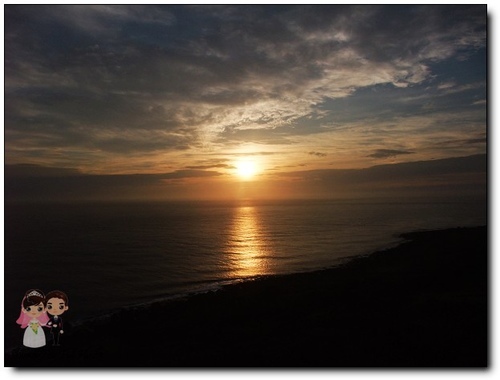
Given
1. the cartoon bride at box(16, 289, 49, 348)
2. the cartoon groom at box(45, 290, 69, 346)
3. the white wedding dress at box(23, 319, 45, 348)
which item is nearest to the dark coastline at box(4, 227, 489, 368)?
the white wedding dress at box(23, 319, 45, 348)

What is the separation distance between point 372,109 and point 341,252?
17.2m

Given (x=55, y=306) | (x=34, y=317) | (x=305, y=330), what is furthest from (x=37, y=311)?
(x=305, y=330)

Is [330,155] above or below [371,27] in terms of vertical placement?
below

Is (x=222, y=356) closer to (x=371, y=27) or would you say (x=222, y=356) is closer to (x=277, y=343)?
(x=277, y=343)

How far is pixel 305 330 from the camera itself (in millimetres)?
8266

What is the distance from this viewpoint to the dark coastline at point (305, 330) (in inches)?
262

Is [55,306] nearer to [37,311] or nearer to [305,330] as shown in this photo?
[37,311]

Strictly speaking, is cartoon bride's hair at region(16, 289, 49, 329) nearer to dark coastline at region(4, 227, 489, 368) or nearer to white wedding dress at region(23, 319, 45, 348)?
white wedding dress at region(23, 319, 45, 348)

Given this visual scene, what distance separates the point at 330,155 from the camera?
1091cm

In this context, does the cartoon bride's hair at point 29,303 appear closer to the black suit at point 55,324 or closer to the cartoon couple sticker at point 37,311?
the cartoon couple sticker at point 37,311

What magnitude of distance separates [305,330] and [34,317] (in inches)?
230

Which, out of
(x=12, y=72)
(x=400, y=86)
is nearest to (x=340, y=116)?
(x=400, y=86)

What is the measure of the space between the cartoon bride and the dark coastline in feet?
0.84

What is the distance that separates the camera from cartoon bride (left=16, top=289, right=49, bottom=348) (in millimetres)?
6699
